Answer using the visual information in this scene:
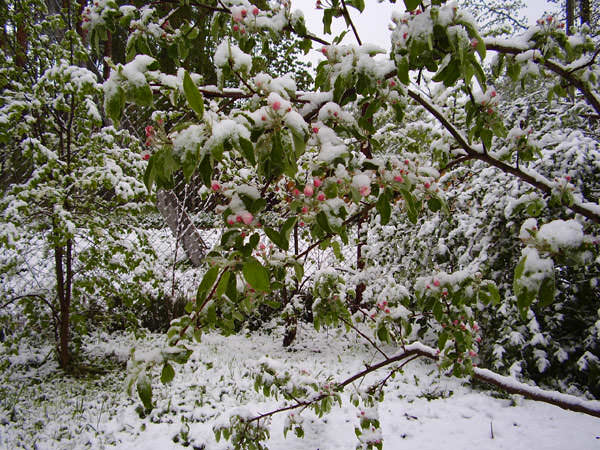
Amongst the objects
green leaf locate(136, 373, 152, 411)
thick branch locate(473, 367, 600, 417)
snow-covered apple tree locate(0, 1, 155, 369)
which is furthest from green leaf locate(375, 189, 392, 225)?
snow-covered apple tree locate(0, 1, 155, 369)

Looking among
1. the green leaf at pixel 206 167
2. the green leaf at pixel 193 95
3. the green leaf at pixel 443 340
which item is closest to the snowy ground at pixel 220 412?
the green leaf at pixel 443 340

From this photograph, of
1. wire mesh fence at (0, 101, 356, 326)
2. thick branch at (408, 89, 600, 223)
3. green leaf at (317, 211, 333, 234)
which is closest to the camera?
green leaf at (317, 211, 333, 234)

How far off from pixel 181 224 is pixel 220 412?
2.50 m

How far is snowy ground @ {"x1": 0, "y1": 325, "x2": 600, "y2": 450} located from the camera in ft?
7.30

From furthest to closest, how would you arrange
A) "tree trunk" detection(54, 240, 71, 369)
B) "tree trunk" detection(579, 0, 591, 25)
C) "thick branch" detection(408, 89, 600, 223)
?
"tree trunk" detection(579, 0, 591, 25)
"tree trunk" detection(54, 240, 71, 369)
"thick branch" detection(408, 89, 600, 223)

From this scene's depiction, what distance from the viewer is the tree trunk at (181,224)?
4.60 m

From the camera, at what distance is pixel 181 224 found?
14.6 ft

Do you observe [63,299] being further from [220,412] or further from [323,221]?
[323,221]

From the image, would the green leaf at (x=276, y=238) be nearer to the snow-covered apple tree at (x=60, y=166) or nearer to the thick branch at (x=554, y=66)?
the thick branch at (x=554, y=66)

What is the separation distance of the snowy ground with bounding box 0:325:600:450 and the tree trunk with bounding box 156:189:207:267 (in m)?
1.68

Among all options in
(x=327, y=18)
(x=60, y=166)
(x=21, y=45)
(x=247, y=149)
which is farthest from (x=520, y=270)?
(x=21, y=45)

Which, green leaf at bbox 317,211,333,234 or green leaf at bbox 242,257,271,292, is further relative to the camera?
green leaf at bbox 317,211,333,234

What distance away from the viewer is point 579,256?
0.60 meters

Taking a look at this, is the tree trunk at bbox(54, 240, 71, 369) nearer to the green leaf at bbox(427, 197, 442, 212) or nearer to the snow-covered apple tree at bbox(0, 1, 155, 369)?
the snow-covered apple tree at bbox(0, 1, 155, 369)
